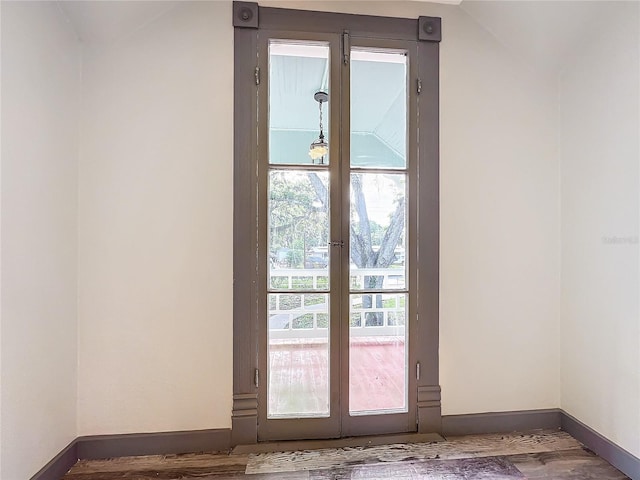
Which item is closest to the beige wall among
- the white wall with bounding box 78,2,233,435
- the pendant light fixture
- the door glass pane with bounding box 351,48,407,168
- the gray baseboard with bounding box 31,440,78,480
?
the white wall with bounding box 78,2,233,435

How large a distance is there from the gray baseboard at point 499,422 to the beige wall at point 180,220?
0.06m

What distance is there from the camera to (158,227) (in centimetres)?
193

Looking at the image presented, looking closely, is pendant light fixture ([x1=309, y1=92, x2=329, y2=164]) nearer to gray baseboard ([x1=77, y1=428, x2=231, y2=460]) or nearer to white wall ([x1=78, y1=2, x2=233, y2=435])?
white wall ([x1=78, y1=2, x2=233, y2=435])

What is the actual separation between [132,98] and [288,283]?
1270 mm

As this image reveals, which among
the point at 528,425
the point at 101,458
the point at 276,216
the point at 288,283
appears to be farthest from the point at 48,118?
the point at 528,425

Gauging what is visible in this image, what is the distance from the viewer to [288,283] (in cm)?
201

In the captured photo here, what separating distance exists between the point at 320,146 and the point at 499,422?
1886 millimetres

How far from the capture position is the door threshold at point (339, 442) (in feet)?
6.32

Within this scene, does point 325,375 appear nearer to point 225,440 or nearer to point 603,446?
point 225,440

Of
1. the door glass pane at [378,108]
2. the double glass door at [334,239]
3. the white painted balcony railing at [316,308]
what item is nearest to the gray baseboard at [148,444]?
the double glass door at [334,239]

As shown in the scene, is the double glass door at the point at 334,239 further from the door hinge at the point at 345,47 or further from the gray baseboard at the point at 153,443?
the gray baseboard at the point at 153,443

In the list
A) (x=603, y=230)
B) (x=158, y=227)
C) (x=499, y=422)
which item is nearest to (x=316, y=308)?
(x=158, y=227)

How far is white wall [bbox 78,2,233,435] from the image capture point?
1888mm

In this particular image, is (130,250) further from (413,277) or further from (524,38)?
(524,38)
